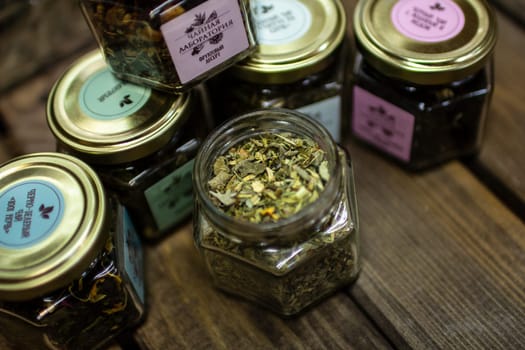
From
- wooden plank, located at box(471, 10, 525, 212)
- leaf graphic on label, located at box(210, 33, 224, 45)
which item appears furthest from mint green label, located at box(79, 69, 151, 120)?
wooden plank, located at box(471, 10, 525, 212)

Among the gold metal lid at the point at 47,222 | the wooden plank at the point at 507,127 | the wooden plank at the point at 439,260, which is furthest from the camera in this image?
Result: the wooden plank at the point at 507,127

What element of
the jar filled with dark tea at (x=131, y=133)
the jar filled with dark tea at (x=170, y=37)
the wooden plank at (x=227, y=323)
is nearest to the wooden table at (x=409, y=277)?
the wooden plank at (x=227, y=323)

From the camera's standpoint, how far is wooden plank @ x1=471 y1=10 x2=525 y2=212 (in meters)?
0.87

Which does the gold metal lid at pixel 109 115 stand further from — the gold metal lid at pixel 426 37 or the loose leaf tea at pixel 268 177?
the gold metal lid at pixel 426 37

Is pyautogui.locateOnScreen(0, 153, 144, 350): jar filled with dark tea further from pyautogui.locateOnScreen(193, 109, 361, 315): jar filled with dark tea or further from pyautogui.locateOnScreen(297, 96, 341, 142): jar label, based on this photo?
pyautogui.locateOnScreen(297, 96, 341, 142): jar label

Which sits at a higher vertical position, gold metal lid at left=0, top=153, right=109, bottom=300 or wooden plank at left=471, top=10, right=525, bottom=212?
gold metal lid at left=0, top=153, right=109, bottom=300

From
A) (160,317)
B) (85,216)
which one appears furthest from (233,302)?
(85,216)

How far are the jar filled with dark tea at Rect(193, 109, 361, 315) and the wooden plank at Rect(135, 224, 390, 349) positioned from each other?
0.02 metres

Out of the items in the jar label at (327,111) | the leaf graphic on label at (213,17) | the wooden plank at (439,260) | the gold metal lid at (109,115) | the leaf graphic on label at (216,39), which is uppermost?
the leaf graphic on label at (213,17)

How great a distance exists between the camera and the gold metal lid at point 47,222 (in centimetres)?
65

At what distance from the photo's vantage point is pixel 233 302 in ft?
2.66

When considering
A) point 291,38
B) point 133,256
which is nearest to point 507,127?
point 291,38

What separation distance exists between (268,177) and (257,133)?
0.08 m

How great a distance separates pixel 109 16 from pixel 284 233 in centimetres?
32
